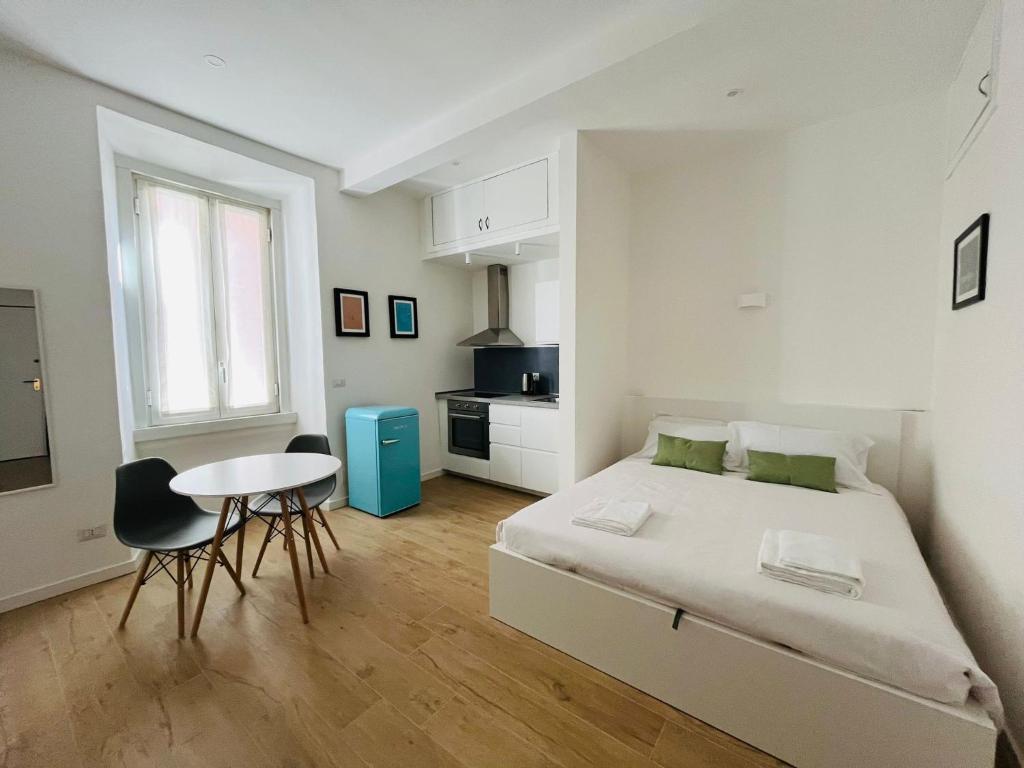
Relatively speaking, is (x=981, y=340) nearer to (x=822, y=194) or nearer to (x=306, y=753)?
(x=822, y=194)

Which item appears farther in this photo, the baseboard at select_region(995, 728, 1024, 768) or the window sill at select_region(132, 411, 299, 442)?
the window sill at select_region(132, 411, 299, 442)

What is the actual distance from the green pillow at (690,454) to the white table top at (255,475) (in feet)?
7.06

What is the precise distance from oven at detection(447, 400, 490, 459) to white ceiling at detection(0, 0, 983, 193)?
2.32m

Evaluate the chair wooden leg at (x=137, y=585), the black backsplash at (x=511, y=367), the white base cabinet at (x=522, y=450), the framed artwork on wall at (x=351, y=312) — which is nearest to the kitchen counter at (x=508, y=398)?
the white base cabinet at (x=522, y=450)

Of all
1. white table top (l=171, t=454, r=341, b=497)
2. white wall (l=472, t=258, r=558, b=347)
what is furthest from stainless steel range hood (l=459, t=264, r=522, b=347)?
white table top (l=171, t=454, r=341, b=497)

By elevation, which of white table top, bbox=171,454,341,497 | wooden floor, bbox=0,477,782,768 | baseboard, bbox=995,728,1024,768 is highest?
white table top, bbox=171,454,341,497

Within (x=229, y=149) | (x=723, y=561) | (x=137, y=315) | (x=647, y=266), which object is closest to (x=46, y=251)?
(x=137, y=315)

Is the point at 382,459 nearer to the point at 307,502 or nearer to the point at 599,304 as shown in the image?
the point at 307,502

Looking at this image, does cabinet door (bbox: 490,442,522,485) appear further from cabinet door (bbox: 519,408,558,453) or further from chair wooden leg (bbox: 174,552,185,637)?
chair wooden leg (bbox: 174,552,185,637)

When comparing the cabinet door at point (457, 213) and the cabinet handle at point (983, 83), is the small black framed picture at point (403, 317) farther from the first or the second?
the cabinet handle at point (983, 83)

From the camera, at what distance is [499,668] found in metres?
1.77

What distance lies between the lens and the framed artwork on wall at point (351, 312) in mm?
3588

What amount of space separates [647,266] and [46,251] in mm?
3951

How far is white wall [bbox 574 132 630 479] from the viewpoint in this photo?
294cm
